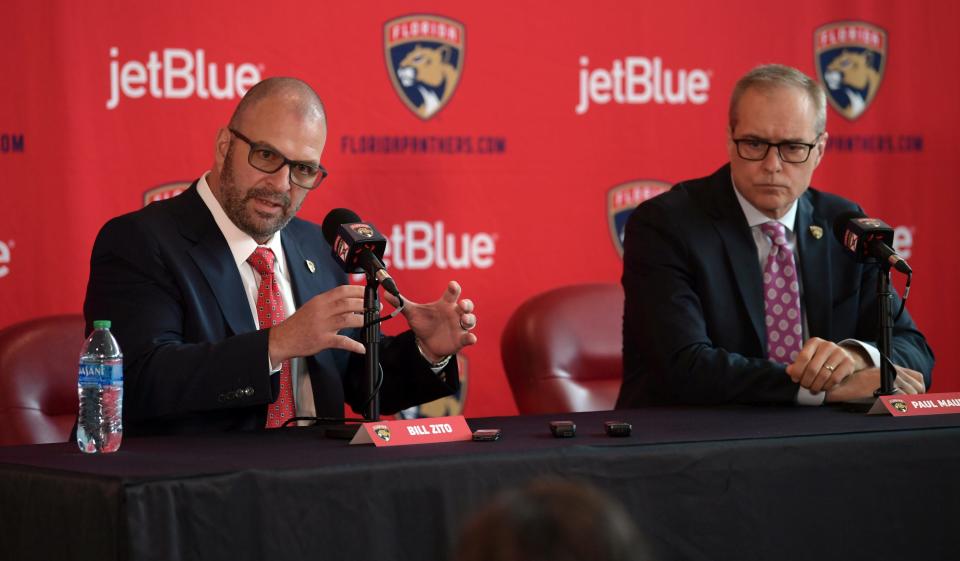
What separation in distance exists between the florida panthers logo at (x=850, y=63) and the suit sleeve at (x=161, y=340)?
2.99m

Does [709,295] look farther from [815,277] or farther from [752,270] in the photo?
[815,277]

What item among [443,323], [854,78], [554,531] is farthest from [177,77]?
[554,531]

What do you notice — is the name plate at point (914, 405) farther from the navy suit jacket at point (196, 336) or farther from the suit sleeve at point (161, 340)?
the suit sleeve at point (161, 340)

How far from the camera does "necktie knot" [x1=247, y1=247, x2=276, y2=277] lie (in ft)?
9.66

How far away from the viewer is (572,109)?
4.53m

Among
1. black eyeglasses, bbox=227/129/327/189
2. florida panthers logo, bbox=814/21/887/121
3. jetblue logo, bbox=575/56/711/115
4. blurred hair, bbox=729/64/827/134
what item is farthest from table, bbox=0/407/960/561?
florida panthers logo, bbox=814/21/887/121

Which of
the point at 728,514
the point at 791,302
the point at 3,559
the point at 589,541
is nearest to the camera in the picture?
the point at 589,541

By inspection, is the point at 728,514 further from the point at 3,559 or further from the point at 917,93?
the point at 917,93

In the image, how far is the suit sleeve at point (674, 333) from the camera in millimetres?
2979

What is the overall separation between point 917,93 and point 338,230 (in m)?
3.39

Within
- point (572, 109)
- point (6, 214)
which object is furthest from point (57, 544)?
point (572, 109)

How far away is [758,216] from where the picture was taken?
3.36 m

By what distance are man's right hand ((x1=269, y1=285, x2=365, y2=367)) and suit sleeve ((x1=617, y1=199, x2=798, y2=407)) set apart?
1.01m

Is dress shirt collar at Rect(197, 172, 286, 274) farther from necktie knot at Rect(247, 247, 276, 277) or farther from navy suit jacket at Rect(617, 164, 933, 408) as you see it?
navy suit jacket at Rect(617, 164, 933, 408)
